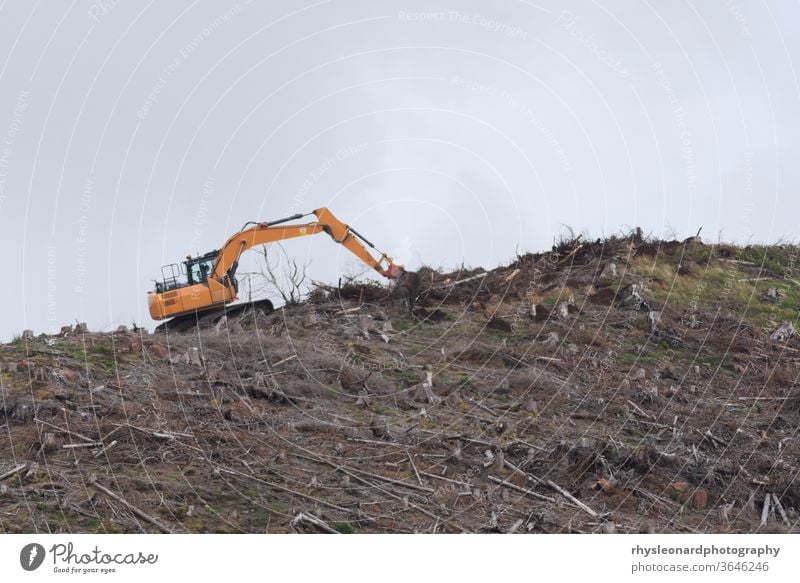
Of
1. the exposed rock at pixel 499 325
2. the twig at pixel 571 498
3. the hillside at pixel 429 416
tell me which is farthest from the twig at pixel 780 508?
the exposed rock at pixel 499 325

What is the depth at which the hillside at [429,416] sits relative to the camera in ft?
42.5

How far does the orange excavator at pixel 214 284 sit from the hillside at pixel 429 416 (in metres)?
0.98

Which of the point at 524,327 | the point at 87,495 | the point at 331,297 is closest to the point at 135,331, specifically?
the point at 331,297

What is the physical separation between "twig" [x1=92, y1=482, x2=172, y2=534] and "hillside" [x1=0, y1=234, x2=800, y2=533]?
28 millimetres

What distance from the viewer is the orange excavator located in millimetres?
24375

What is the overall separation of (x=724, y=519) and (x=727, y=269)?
15.0 m

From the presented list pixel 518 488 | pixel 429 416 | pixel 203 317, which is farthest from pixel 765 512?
pixel 203 317

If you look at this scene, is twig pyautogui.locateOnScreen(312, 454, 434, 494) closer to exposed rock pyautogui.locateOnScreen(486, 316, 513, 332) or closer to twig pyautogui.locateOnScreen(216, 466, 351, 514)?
twig pyautogui.locateOnScreen(216, 466, 351, 514)

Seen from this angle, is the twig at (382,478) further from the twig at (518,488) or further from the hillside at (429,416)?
the twig at (518,488)

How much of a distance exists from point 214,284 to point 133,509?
12.9 meters

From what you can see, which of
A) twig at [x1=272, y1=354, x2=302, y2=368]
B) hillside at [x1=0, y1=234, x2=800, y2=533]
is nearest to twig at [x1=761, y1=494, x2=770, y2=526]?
hillside at [x1=0, y1=234, x2=800, y2=533]

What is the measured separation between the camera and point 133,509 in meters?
12.1

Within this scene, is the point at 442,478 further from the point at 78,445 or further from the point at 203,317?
the point at 203,317

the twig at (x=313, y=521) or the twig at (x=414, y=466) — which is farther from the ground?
the twig at (x=414, y=466)
